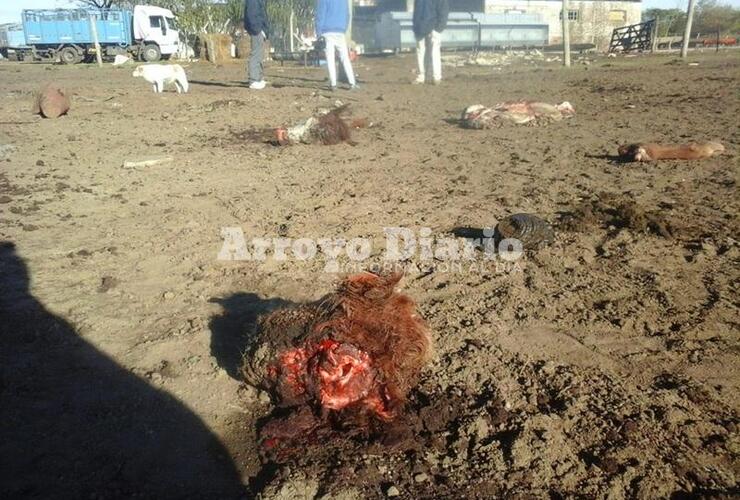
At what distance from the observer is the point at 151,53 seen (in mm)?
32656

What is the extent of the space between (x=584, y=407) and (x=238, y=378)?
172 centimetres

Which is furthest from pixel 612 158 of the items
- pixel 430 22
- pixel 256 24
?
pixel 256 24

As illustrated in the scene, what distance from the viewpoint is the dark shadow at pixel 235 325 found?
3068 millimetres

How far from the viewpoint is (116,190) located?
615 cm

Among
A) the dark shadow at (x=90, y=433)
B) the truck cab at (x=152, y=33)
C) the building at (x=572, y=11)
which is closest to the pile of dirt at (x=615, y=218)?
the dark shadow at (x=90, y=433)

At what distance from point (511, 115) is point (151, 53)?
97.8 ft

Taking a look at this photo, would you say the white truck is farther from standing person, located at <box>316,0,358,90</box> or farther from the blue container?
standing person, located at <box>316,0,358,90</box>

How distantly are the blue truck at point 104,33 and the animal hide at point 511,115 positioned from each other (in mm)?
29283

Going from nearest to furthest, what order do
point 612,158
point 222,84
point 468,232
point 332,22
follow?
1. point 468,232
2. point 612,158
3. point 332,22
4. point 222,84

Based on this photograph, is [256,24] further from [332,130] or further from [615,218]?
[615,218]

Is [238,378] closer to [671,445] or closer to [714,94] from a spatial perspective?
[671,445]

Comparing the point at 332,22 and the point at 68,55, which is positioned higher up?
the point at 332,22

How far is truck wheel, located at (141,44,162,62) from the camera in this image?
32.6 meters

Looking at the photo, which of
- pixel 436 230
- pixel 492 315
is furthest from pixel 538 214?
pixel 492 315
